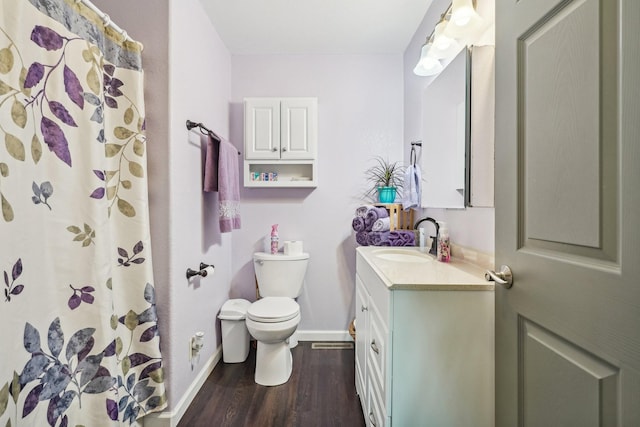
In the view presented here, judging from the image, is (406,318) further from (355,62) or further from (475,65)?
(355,62)

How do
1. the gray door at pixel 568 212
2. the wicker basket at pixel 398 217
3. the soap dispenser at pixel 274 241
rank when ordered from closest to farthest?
the gray door at pixel 568 212
the wicker basket at pixel 398 217
the soap dispenser at pixel 274 241

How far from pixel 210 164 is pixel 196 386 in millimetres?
1384

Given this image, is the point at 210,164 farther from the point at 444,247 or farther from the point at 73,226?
the point at 444,247

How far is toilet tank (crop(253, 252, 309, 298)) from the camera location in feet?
7.13

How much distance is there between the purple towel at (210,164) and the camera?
1.80m

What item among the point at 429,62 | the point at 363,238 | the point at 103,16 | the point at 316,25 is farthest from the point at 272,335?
the point at 316,25

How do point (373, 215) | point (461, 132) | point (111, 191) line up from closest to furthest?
point (111, 191)
point (461, 132)
point (373, 215)

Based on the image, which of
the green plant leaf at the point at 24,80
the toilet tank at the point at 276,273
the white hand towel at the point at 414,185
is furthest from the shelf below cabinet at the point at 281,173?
the green plant leaf at the point at 24,80

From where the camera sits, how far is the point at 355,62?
2.38m

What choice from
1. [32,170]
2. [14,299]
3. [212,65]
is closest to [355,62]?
[212,65]

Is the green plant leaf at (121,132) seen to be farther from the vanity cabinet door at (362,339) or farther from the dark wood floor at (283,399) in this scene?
the dark wood floor at (283,399)

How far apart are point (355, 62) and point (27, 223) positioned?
7.70 feet

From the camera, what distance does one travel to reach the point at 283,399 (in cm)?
166

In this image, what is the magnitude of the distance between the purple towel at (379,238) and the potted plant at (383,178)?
0.38 metres
